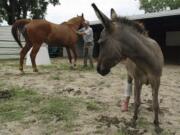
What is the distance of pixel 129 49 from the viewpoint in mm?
5129

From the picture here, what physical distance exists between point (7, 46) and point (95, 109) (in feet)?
52.1

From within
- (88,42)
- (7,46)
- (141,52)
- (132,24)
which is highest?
(132,24)

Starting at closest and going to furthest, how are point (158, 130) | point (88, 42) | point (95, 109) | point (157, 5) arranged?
point (158, 130), point (95, 109), point (88, 42), point (157, 5)

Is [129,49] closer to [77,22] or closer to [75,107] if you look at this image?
[75,107]

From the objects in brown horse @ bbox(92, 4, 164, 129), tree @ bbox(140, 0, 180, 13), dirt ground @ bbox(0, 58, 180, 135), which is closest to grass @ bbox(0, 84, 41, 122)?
dirt ground @ bbox(0, 58, 180, 135)

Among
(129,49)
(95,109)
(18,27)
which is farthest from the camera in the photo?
(18,27)

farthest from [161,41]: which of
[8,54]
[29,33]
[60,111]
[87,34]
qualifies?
[60,111]

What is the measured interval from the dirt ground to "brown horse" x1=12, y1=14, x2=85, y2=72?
1.75 m

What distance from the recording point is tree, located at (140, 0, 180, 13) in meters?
53.7

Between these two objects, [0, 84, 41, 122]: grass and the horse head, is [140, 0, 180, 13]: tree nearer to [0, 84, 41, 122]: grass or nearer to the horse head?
the horse head

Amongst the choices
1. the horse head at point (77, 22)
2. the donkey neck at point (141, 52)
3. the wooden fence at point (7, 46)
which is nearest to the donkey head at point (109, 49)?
the donkey neck at point (141, 52)

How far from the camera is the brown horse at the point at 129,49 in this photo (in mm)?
4957

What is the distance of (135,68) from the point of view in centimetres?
567

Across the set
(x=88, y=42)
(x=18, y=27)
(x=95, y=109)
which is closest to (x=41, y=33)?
(x=18, y=27)
